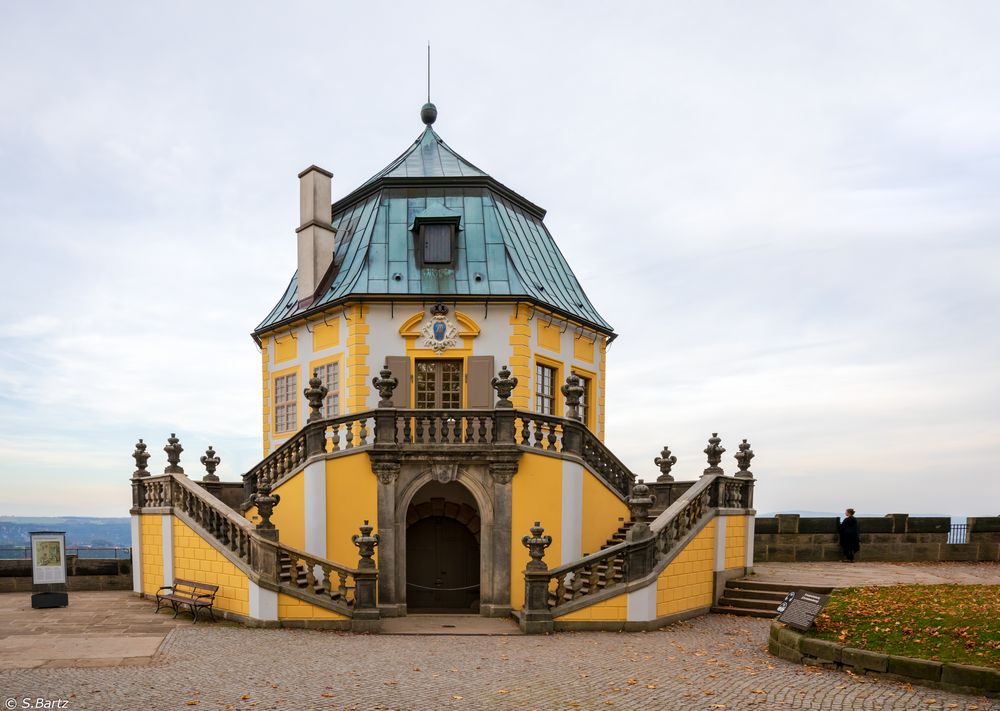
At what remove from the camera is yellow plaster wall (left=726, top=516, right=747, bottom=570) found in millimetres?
16906

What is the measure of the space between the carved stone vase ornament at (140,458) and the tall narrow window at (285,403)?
3.58 m

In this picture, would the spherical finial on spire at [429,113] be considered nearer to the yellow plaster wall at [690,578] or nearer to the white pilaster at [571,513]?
the white pilaster at [571,513]

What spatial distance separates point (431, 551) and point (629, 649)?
21.7 ft

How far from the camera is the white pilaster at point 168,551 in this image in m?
16.6

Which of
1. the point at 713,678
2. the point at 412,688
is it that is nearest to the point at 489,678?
the point at 412,688

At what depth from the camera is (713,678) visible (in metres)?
10.1

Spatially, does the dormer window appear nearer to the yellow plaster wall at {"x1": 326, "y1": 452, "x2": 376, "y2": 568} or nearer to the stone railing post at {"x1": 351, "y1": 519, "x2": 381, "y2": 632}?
the yellow plaster wall at {"x1": 326, "y1": 452, "x2": 376, "y2": 568}

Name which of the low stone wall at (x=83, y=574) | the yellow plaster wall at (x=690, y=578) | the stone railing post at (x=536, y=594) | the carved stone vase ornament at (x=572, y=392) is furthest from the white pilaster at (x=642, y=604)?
the low stone wall at (x=83, y=574)

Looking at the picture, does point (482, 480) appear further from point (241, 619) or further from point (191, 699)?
point (191, 699)

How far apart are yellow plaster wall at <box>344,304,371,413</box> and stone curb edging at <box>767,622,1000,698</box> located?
10863mm

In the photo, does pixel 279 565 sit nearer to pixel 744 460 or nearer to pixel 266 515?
pixel 266 515

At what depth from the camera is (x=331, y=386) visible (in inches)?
759

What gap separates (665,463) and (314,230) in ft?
38.9

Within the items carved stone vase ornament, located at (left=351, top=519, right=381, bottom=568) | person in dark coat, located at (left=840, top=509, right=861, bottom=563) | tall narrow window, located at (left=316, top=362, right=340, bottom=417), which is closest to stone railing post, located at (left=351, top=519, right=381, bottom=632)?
carved stone vase ornament, located at (left=351, top=519, right=381, bottom=568)
